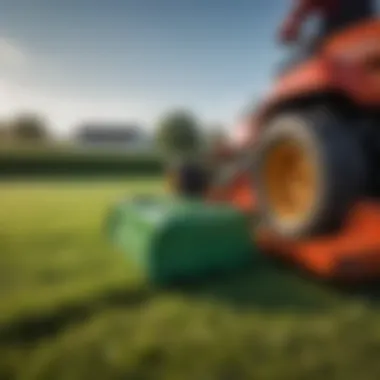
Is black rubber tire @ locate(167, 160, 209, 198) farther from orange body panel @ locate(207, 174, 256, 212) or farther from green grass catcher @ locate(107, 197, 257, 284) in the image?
green grass catcher @ locate(107, 197, 257, 284)

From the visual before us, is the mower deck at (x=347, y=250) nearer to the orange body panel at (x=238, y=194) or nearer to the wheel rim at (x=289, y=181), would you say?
the wheel rim at (x=289, y=181)

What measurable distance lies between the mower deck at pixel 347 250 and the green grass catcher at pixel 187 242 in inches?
5.8

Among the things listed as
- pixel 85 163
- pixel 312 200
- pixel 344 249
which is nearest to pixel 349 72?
pixel 312 200

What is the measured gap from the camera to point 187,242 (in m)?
1.55

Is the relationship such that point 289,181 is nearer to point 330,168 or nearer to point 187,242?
point 330,168

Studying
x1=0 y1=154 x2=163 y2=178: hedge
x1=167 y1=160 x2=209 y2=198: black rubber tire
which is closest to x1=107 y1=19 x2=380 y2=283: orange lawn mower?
x1=0 y1=154 x2=163 y2=178: hedge

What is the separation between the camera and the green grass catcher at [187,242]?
4.94ft

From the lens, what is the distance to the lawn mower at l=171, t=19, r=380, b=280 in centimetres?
145

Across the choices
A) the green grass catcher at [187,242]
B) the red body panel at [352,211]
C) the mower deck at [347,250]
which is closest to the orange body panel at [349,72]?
the red body panel at [352,211]

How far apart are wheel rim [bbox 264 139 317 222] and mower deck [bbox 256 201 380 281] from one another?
0.14 m

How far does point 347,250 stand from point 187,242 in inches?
19.3

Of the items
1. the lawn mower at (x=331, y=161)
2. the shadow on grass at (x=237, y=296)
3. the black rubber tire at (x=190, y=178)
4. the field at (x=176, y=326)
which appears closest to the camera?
the field at (x=176, y=326)

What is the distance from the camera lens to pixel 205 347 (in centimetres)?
107

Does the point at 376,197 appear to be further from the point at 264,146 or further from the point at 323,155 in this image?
the point at 264,146
